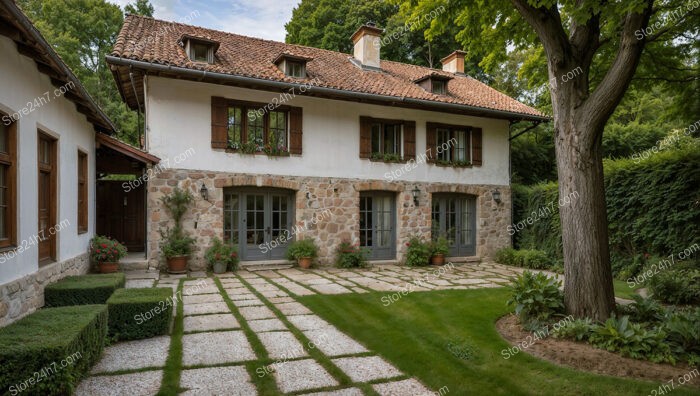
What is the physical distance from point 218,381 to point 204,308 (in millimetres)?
2548

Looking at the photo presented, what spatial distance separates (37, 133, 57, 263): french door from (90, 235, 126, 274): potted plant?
2.18 meters

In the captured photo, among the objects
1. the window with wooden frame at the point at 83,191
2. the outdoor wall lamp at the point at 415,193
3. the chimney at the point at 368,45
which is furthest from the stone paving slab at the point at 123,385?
the chimney at the point at 368,45

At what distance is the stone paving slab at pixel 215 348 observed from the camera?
3.90 metres

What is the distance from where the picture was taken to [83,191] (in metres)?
7.61

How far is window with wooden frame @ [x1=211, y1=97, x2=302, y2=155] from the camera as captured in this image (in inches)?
372

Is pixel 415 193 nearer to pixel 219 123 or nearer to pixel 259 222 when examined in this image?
pixel 259 222

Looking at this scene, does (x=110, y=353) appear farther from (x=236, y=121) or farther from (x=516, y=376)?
(x=236, y=121)

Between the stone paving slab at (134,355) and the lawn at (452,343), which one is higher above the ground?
the stone paving slab at (134,355)

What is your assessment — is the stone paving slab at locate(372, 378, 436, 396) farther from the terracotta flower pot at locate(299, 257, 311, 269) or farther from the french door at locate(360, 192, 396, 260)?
the french door at locate(360, 192, 396, 260)

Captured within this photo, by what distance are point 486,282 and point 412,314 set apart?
11.0 ft

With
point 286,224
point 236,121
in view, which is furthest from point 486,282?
point 236,121

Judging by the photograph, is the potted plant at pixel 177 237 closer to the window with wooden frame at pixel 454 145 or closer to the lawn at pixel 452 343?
the lawn at pixel 452 343

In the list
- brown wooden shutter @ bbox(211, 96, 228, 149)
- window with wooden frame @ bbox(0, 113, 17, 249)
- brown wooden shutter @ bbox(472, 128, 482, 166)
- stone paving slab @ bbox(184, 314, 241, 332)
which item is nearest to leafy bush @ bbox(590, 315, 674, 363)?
stone paving slab @ bbox(184, 314, 241, 332)

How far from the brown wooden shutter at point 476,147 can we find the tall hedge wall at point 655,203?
340 centimetres
